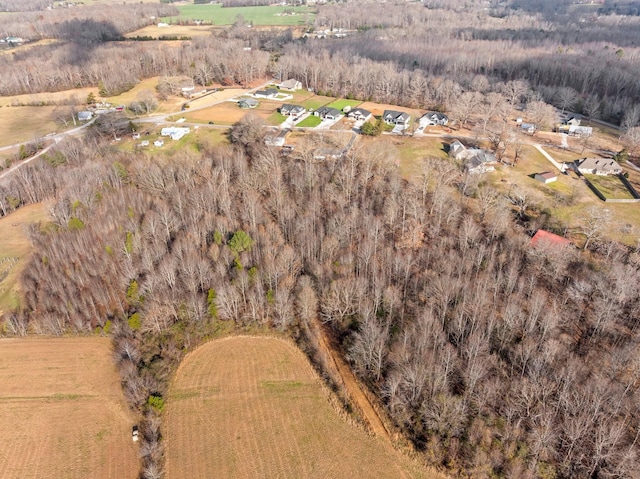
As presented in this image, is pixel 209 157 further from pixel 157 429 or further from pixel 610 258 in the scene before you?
pixel 610 258

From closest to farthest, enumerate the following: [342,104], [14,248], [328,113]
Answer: [14,248]
[328,113]
[342,104]

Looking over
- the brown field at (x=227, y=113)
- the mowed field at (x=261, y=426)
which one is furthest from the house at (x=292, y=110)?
the mowed field at (x=261, y=426)

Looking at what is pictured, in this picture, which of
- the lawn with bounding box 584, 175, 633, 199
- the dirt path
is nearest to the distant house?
the lawn with bounding box 584, 175, 633, 199

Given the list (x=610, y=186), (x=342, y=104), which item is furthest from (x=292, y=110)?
(x=610, y=186)

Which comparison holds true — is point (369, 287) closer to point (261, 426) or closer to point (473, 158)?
point (261, 426)

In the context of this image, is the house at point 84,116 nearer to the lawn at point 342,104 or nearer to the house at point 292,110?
the house at point 292,110

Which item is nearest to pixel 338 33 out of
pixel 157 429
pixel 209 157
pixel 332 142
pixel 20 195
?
pixel 332 142
